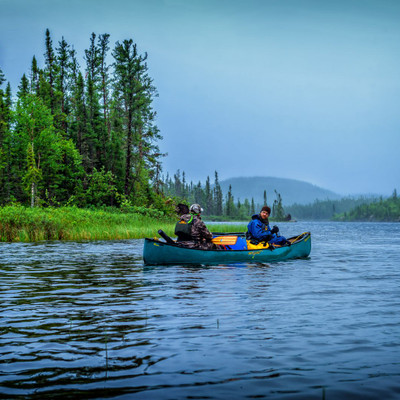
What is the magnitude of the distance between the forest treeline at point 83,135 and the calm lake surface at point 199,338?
1629 inches

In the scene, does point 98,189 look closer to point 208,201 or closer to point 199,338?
point 199,338

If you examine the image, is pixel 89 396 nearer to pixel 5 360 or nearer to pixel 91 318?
pixel 5 360

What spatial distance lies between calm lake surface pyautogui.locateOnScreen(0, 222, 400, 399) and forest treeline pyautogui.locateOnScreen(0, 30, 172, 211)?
41.4m

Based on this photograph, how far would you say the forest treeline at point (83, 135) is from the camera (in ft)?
173

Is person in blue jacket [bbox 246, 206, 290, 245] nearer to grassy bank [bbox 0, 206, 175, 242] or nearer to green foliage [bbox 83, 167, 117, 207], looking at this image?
grassy bank [bbox 0, 206, 175, 242]

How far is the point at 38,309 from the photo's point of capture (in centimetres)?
924

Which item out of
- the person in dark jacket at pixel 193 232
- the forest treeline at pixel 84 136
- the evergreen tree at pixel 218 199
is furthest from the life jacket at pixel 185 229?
the evergreen tree at pixel 218 199

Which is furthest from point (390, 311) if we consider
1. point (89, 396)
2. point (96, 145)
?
point (96, 145)

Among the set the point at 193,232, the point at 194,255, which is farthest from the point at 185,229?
the point at 194,255

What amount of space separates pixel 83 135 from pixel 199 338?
180 feet

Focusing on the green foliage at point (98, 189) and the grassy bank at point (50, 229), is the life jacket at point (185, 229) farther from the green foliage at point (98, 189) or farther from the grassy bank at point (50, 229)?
the green foliage at point (98, 189)

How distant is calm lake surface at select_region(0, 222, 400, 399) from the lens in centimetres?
510

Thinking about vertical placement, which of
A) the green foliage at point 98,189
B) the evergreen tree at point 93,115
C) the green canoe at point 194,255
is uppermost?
the evergreen tree at point 93,115

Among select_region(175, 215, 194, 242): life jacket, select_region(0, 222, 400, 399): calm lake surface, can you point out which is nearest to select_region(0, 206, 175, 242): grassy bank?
select_region(175, 215, 194, 242): life jacket
